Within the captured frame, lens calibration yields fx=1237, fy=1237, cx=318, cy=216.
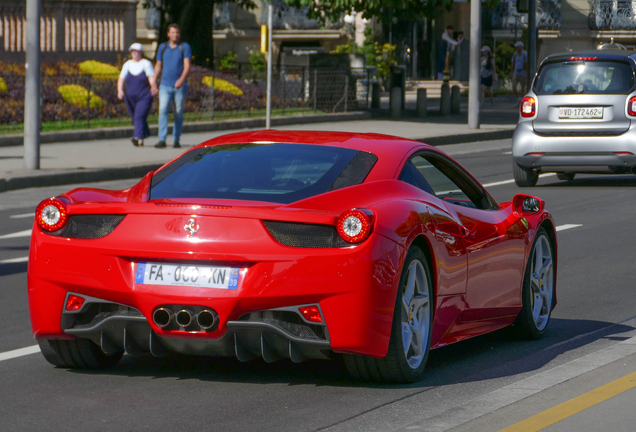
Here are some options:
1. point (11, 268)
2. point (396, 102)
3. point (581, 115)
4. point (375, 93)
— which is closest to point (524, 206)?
point (11, 268)

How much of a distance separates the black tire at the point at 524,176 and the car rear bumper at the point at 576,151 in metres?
0.33

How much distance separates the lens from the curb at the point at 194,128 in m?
21.7

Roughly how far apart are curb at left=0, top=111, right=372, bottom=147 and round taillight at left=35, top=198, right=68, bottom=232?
1570 cm

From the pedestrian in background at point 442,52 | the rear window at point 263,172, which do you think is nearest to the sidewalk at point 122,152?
the rear window at point 263,172

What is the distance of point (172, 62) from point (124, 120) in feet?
14.1

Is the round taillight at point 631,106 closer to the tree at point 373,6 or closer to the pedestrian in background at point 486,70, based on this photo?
the tree at point 373,6

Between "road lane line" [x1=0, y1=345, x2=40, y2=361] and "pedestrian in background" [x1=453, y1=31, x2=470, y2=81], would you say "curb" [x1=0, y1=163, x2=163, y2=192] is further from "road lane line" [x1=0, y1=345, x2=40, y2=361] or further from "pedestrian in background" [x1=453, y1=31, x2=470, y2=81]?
"pedestrian in background" [x1=453, y1=31, x2=470, y2=81]

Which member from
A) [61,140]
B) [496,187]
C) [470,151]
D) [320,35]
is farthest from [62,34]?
[320,35]

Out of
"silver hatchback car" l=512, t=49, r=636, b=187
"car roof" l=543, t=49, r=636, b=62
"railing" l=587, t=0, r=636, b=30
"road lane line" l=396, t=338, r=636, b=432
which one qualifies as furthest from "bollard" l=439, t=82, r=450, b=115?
"road lane line" l=396, t=338, r=636, b=432

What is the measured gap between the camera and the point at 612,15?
165 feet

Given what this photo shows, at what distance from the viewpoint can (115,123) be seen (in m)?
24.2

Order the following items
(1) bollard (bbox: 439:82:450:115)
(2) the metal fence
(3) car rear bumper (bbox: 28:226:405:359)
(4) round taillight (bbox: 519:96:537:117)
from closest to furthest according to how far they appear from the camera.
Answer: (3) car rear bumper (bbox: 28:226:405:359) < (4) round taillight (bbox: 519:96:537:117) < (2) the metal fence < (1) bollard (bbox: 439:82:450:115)

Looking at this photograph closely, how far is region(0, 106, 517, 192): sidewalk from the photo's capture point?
54.8 feet

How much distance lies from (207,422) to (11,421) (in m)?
0.83
